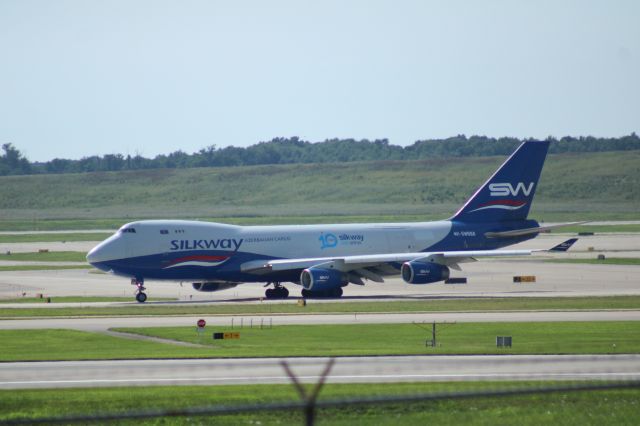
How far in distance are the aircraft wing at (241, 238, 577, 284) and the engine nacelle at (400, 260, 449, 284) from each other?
0.41 metres

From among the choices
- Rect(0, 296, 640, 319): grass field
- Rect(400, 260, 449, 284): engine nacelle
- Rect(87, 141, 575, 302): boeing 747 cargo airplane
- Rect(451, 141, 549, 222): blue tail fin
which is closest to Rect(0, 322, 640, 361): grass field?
Rect(0, 296, 640, 319): grass field

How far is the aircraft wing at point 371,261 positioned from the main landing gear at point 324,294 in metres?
1.09

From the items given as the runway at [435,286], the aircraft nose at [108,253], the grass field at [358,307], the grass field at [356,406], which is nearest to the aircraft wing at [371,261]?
the runway at [435,286]

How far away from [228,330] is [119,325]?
4.81 m

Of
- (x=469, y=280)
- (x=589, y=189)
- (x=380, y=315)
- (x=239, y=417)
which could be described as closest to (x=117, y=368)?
(x=239, y=417)

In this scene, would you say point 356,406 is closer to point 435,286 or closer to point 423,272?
point 423,272

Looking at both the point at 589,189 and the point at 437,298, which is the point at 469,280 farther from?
the point at 589,189

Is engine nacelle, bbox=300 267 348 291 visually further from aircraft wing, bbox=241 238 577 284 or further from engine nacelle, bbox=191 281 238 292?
engine nacelle, bbox=191 281 238 292

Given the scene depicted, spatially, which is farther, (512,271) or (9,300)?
(512,271)

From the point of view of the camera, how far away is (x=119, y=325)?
143ft

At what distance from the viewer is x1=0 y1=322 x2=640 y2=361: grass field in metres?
32.8

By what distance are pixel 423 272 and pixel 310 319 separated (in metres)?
13.1

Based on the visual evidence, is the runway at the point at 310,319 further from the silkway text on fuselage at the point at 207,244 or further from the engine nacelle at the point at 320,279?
the silkway text on fuselage at the point at 207,244

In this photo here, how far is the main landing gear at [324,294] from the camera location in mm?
57791
